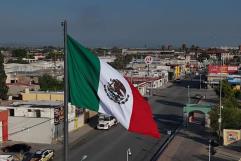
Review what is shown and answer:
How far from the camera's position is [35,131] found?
33.7 metres

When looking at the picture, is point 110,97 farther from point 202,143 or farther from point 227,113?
point 227,113

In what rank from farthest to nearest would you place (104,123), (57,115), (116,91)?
1. (104,123)
2. (57,115)
3. (116,91)

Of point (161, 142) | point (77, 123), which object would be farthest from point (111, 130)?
point (161, 142)

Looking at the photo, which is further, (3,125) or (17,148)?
(3,125)

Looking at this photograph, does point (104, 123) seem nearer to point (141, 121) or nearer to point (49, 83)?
point (49, 83)

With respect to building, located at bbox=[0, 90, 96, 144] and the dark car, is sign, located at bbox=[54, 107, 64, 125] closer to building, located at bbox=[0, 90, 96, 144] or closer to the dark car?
building, located at bbox=[0, 90, 96, 144]

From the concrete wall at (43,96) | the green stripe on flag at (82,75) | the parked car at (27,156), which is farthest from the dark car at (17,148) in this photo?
the green stripe on flag at (82,75)

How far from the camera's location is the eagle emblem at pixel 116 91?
8.16 metres

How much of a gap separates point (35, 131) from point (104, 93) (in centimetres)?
2637

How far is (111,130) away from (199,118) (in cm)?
1103

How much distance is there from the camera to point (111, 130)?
39750 millimetres

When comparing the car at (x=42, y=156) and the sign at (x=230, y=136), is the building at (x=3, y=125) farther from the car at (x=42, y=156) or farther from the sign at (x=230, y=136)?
the sign at (x=230, y=136)

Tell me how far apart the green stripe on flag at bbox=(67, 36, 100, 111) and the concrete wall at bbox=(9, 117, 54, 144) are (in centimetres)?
2580

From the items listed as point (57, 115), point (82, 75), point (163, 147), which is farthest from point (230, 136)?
point (82, 75)
